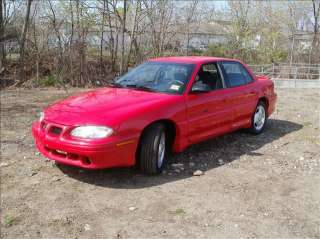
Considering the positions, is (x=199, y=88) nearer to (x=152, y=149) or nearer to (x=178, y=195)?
(x=152, y=149)

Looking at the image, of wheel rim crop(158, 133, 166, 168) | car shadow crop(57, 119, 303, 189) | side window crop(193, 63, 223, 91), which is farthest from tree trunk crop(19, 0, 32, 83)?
wheel rim crop(158, 133, 166, 168)

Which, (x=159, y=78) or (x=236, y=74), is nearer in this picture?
(x=159, y=78)

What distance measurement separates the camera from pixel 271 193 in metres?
4.75

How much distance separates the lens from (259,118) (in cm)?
757

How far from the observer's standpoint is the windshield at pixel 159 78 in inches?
222

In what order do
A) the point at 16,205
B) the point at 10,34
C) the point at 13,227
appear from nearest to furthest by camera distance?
the point at 13,227
the point at 16,205
the point at 10,34

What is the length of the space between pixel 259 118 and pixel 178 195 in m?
3.47

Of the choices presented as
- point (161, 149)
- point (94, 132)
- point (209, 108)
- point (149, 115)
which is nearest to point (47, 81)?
point (209, 108)

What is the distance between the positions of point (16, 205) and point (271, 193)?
9.34ft

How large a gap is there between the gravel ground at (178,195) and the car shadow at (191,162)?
0.01 metres

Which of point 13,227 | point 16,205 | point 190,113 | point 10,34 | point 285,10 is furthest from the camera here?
point 285,10

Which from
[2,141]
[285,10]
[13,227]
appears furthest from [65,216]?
[285,10]

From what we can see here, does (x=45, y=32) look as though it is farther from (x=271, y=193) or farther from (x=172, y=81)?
(x=271, y=193)

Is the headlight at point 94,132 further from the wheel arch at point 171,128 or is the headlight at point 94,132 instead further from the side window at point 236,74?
the side window at point 236,74
